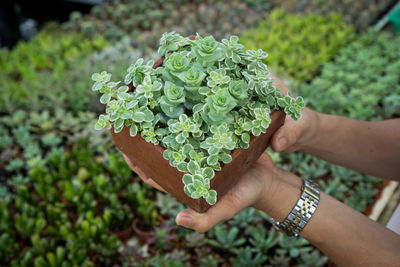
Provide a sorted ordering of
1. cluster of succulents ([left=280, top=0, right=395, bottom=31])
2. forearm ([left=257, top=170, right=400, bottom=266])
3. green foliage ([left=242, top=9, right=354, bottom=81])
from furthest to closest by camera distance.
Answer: cluster of succulents ([left=280, top=0, right=395, bottom=31]) < green foliage ([left=242, top=9, right=354, bottom=81]) < forearm ([left=257, top=170, right=400, bottom=266])

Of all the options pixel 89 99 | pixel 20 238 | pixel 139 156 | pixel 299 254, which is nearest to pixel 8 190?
pixel 20 238

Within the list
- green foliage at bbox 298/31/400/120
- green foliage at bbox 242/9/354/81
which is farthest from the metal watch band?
green foliage at bbox 242/9/354/81

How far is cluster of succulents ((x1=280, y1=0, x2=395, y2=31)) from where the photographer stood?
11.0 ft

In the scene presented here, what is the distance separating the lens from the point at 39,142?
230 centimetres

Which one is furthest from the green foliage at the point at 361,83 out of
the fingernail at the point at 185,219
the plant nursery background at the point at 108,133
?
the fingernail at the point at 185,219

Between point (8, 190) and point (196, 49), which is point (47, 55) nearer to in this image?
point (8, 190)

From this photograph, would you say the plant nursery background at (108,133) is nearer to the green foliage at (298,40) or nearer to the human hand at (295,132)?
the green foliage at (298,40)

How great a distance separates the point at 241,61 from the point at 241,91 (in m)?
0.17

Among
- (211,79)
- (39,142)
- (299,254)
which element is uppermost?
(211,79)

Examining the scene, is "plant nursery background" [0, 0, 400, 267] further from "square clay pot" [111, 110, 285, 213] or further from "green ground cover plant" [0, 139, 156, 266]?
"square clay pot" [111, 110, 285, 213]

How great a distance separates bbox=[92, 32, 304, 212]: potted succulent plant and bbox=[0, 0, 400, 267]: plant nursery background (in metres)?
0.41

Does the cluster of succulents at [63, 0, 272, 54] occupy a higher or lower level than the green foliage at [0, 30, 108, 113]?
higher

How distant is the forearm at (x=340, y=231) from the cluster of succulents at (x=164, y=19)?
8.10 ft

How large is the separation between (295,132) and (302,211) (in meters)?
0.26
